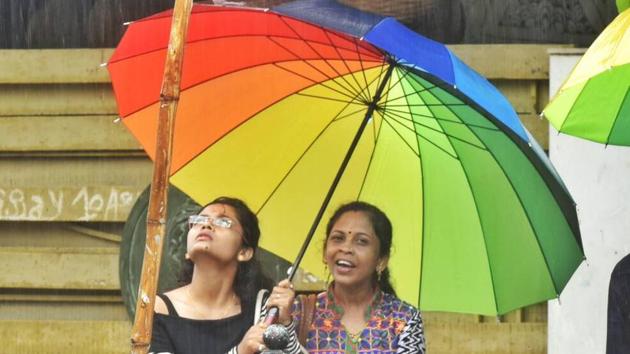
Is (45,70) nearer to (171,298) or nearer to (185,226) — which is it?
(185,226)

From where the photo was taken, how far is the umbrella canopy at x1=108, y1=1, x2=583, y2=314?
5.62 m

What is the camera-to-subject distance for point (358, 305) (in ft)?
18.0

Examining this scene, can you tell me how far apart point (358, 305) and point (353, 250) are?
0.19 m

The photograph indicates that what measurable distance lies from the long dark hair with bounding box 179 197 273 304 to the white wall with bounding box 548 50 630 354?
2.98 metres

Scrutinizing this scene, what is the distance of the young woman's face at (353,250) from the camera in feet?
17.9

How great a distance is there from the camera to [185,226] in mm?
8211

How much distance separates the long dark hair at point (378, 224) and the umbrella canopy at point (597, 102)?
33.4 inches

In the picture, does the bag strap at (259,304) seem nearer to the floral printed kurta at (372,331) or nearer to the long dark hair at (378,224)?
the floral printed kurta at (372,331)

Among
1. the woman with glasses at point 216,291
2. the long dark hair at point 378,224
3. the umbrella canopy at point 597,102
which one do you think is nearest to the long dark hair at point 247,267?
the woman with glasses at point 216,291

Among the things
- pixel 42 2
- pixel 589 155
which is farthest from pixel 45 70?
pixel 589 155

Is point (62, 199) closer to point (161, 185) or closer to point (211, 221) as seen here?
point (211, 221)

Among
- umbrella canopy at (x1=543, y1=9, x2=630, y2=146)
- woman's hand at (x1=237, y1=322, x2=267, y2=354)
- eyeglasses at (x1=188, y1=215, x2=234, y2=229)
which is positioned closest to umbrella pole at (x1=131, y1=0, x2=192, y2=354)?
woman's hand at (x1=237, y1=322, x2=267, y2=354)

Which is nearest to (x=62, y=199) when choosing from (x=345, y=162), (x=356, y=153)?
(x=356, y=153)

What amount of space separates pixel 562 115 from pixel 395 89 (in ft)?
2.35
